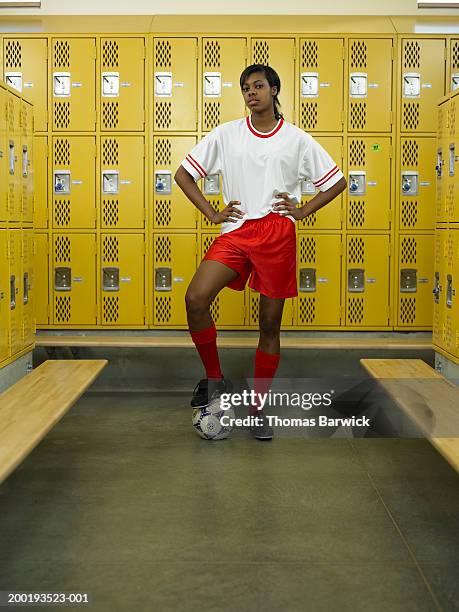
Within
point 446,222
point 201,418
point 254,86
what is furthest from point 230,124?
point 201,418

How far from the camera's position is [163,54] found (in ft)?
19.1

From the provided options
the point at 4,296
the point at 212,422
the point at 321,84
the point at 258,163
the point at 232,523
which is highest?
the point at 321,84

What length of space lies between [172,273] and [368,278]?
1.40m

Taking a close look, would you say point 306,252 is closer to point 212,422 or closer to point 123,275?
point 123,275

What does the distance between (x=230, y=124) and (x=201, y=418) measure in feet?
4.87

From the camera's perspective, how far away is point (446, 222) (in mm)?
4273

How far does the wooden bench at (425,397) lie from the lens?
9.34ft

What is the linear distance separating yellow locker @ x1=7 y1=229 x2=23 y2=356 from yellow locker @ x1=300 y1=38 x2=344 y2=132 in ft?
8.32

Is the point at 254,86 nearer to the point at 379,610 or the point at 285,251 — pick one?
the point at 285,251

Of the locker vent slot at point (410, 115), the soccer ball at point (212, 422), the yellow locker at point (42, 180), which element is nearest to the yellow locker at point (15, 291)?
the soccer ball at point (212, 422)

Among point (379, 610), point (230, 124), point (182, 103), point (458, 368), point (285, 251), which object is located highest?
point (182, 103)

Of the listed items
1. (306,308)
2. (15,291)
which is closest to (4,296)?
(15,291)

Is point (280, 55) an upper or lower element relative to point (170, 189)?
upper

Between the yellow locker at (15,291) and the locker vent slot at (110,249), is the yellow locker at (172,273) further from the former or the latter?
the yellow locker at (15,291)
